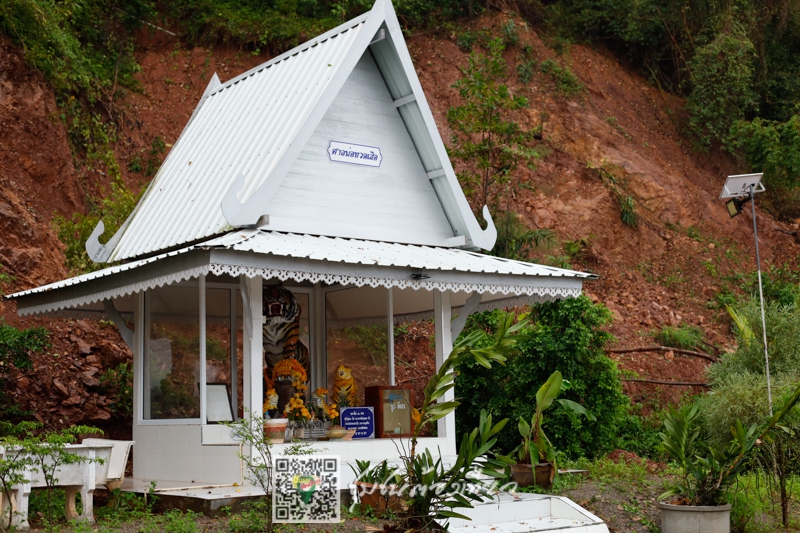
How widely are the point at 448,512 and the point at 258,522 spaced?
164cm

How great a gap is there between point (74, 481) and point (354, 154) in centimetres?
504

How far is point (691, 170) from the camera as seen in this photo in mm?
25250

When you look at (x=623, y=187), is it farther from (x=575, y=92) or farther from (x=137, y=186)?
(x=137, y=186)

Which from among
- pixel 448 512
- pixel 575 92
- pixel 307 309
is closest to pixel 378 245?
pixel 307 309

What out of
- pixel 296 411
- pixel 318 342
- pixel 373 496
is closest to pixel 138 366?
pixel 296 411

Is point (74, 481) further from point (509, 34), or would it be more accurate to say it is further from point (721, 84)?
point (721, 84)

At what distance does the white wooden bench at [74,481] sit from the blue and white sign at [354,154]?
4.26 meters

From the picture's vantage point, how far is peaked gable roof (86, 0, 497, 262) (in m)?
10.4

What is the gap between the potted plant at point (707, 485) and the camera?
29.3 ft

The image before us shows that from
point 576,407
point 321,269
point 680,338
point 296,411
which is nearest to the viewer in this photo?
point 321,269

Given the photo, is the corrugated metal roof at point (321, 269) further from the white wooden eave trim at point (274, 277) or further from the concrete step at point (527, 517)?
the concrete step at point (527, 517)

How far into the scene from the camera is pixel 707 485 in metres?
9.20

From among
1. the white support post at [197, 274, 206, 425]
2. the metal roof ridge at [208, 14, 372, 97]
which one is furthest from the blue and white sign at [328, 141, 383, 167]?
the white support post at [197, 274, 206, 425]

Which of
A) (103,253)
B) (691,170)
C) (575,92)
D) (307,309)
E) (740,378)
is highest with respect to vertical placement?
(575,92)
